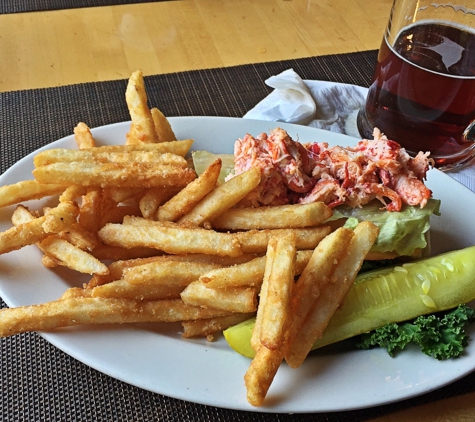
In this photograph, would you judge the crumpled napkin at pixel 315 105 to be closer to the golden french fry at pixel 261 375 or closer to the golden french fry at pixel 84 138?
the golden french fry at pixel 84 138

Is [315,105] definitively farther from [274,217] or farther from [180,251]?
[180,251]

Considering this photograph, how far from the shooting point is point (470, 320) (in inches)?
53.1

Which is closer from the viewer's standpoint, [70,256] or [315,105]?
[70,256]

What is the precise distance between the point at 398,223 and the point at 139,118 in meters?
0.85

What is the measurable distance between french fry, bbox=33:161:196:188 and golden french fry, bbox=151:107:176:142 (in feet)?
1.06

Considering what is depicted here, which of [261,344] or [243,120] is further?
[243,120]

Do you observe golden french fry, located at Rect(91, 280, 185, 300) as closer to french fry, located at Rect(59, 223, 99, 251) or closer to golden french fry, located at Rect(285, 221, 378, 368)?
french fry, located at Rect(59, 223, 99, 251)

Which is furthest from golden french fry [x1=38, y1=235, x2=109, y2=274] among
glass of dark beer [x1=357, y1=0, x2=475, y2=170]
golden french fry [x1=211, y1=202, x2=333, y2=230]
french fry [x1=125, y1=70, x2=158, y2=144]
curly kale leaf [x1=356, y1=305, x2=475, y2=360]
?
glass of dark beer [x1=357, y1=0, x2=475, y2=170]

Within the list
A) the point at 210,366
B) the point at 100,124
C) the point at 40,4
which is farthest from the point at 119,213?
the point at 40,4

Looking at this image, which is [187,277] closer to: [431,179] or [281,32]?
[431,179]

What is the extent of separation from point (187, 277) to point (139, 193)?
1.16 ft

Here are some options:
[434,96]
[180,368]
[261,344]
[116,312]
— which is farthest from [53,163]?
[434,96]

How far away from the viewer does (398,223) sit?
148cm

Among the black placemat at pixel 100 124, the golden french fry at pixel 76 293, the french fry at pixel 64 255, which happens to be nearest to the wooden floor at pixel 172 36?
the black placemat at pixel 100 124
